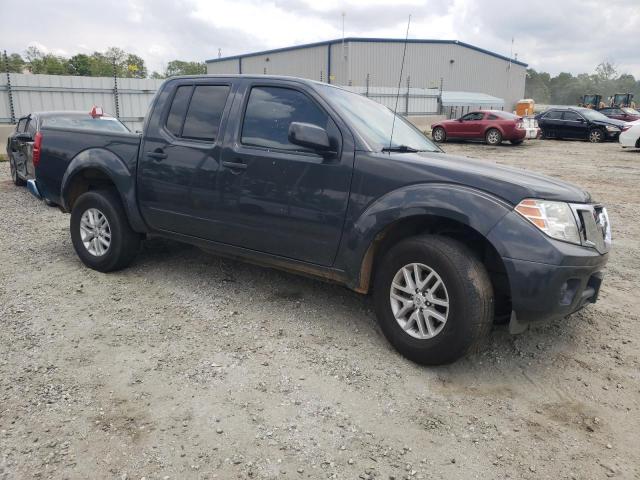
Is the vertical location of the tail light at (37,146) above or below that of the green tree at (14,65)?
below

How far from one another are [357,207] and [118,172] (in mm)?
2489

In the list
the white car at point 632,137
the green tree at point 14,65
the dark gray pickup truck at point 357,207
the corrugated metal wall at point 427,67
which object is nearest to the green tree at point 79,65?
the green tree at point 14,65

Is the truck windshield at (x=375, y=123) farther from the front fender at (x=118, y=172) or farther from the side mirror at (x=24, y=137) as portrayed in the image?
the side mirror at (x=24, y=137)

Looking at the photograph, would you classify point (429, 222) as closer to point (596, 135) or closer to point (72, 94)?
point (72, 94)

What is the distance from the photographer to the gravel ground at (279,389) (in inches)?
96.9

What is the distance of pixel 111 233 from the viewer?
484 cm

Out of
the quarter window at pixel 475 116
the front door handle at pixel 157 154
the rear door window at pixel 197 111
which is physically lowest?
the front door handle at pixel 157 154

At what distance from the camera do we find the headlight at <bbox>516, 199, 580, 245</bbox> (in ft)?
9.77

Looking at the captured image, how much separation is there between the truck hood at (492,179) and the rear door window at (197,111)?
62.6 inches

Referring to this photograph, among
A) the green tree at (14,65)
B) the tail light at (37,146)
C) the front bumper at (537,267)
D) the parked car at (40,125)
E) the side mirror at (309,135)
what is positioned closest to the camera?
the front bumper at (537,267)

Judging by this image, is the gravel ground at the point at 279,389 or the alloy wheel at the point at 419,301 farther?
the alloy wheel at the point at 419,301

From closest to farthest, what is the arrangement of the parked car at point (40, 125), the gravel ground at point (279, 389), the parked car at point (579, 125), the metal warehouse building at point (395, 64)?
the gravel ground at point (279, 389)
the parked car at point (40, 125)
the parked car at point (579, 125)
the metal warehouse building at point (395, 64)

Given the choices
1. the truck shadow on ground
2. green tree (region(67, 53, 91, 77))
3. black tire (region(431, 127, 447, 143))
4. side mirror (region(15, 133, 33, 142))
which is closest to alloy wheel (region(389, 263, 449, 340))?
the truck shadow on ground

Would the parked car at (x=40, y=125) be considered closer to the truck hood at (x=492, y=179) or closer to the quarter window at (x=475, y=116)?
the truck hood at (x=492, y=179)
